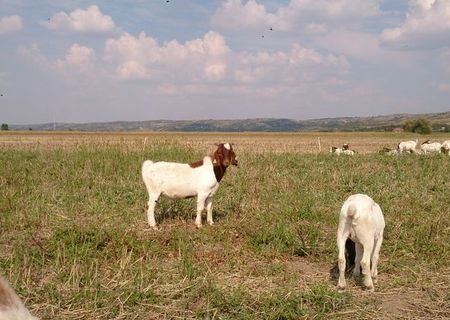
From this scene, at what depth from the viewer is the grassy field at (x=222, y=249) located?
530cm

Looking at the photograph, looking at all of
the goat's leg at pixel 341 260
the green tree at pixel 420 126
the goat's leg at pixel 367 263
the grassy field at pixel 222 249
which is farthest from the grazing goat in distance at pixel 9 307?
the green tree at pixel 420 126

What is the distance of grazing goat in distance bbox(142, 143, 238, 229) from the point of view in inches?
349

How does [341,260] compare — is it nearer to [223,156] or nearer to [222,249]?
[222,249]

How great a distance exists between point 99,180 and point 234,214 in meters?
4.90

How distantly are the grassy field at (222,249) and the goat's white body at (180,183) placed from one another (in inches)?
21.7

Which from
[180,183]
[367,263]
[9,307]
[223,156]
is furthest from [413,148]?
[9,307]

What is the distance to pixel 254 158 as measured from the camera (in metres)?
17.3

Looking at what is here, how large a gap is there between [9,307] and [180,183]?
240 inches

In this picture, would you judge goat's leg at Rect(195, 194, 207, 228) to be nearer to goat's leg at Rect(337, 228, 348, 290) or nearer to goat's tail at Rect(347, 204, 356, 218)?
goat's leg at Rect(337, 228, 348, 290)

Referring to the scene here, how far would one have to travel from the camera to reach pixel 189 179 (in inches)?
351

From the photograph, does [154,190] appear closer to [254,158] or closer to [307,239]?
[307,239]

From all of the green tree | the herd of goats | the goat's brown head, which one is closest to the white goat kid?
the goat's brown head

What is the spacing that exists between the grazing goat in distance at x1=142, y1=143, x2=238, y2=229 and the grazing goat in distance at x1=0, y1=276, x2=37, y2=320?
19.3ft

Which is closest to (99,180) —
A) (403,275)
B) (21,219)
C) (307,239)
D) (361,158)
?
(21,219)
